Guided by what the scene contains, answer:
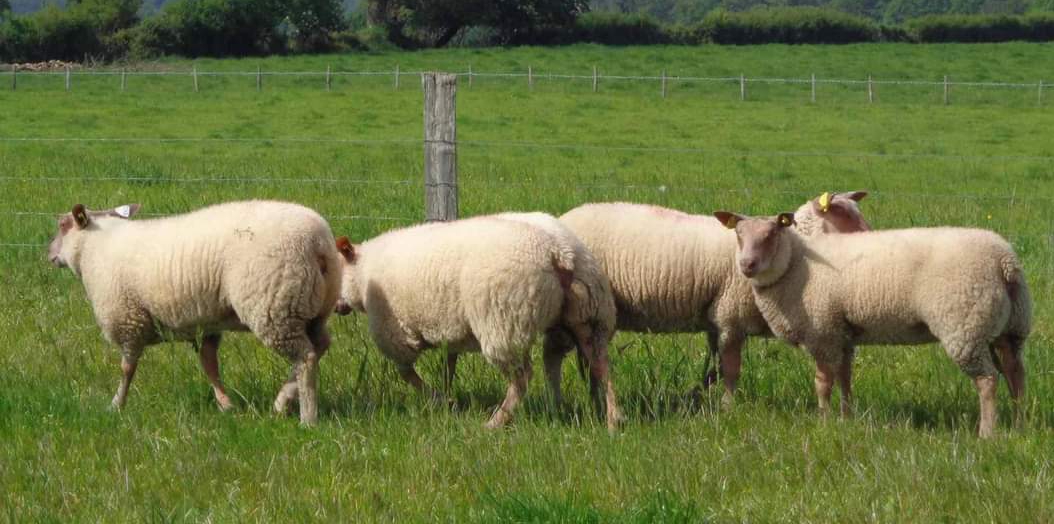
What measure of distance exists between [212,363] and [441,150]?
8.66ft

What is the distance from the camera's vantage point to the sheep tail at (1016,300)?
242 inches

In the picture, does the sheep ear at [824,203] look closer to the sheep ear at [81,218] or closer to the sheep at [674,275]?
the sheep at [674,275]

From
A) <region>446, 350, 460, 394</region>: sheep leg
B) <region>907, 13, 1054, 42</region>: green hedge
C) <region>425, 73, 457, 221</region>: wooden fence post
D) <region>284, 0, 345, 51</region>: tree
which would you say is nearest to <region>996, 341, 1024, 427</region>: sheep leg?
<region>446, 350, 460, 394</region>: sheep leg

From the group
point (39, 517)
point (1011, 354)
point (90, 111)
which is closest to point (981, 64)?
point (90, 111)

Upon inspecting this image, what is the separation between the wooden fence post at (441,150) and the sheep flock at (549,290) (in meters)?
1.85

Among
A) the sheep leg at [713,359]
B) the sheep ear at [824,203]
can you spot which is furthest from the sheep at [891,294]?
the sheep ear at [824,203]

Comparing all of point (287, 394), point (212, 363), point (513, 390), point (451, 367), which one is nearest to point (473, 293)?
point (513, 390)

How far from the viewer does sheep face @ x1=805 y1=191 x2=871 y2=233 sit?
757 cm

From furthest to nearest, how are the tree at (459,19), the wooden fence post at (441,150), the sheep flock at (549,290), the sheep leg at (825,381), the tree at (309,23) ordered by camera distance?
the tree at (459,19) < the tree at (309,23) < the wooden fence post at (441,150) < the sheep leg at (825,381) < the sheep flock at (549,290)

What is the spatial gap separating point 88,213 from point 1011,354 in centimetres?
472

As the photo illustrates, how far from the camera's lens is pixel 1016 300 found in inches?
246

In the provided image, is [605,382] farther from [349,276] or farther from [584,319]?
[349,276]

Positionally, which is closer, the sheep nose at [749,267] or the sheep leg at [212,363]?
the sheep nose at [749,267]

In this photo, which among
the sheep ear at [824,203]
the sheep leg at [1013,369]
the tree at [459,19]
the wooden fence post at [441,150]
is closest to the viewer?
the sheep leg at [1013,369]
